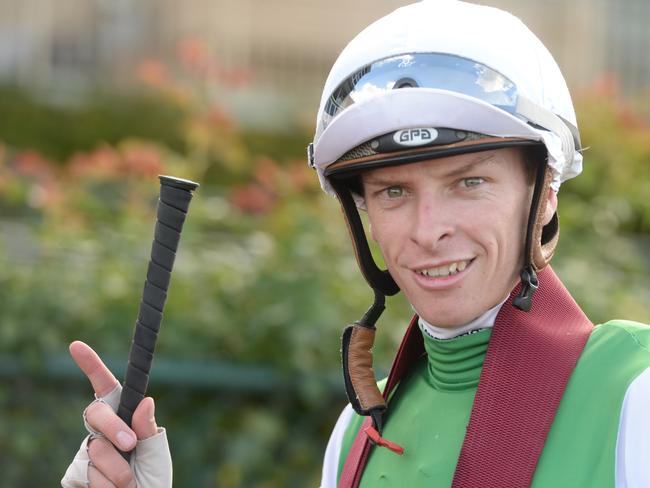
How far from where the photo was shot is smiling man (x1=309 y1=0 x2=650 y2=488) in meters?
2.10

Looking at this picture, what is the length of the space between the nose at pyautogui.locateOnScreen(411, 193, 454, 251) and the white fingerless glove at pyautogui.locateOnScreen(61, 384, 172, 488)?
26.6 inches

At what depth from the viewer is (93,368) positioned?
2.46 meters

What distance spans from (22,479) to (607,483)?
302cm

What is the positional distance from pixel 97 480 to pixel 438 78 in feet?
3.36

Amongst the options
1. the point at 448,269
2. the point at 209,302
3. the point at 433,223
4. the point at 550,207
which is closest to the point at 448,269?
the point at 448,269

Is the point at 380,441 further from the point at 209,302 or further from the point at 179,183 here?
the point at 209,302

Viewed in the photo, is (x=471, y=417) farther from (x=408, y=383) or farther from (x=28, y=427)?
(x=28, y=427)

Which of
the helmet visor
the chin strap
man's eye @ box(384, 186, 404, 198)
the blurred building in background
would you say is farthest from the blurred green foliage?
the blurred building in background

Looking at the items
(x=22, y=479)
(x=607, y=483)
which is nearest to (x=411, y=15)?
(x=607, y=483)

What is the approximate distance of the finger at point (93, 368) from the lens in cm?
245

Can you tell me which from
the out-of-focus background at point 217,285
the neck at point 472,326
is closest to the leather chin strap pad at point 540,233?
the neck at point 472,326

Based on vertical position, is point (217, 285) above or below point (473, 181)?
below

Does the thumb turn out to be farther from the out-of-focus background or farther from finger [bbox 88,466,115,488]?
the out-of-focus background

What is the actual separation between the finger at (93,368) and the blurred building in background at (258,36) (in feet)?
78.2
